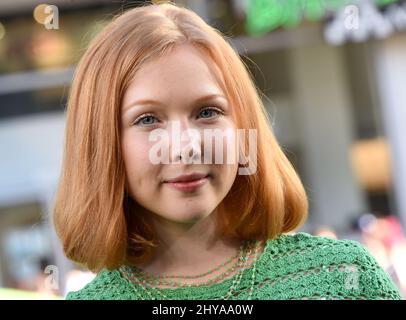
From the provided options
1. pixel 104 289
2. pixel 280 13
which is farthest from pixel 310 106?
pixel 104 289

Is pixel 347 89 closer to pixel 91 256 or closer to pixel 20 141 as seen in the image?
pixel 20 141

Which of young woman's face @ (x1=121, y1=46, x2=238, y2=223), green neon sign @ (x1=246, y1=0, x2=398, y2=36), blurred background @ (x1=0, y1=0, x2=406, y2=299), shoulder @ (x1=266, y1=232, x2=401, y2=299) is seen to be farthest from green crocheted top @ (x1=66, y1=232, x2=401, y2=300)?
green neon sign @ (x1=246, y1=0, x2=398, y2=36)

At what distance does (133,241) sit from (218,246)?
11 cm

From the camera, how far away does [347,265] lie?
3.43ft

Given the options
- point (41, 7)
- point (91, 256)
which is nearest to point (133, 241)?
point (91, 256)

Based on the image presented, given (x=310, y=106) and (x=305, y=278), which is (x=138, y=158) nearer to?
(x=305, y=278)

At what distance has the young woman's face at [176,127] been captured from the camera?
38.5 inches

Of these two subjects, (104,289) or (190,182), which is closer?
(190,182)

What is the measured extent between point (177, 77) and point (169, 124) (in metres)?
0.06

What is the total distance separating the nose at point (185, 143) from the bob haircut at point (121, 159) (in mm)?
87

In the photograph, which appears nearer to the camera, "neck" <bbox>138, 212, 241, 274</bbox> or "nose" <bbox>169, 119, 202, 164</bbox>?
"nose" <bbox>169, 119, 202, 164</bbox>

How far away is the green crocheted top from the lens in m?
1.02

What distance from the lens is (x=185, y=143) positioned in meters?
0.96

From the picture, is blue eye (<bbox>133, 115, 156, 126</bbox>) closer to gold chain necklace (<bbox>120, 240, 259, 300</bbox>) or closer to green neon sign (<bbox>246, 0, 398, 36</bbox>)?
gold chain necklace (<bbox>120, 240, 259, 300</bbox>)
